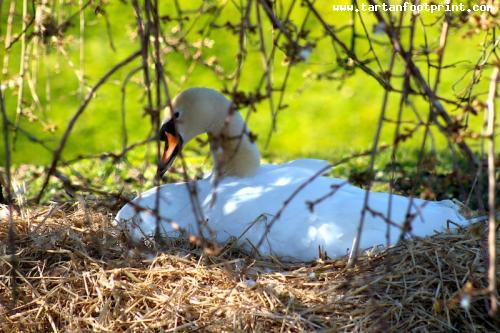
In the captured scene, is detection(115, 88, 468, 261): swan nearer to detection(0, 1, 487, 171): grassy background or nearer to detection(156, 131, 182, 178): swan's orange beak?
detection(156, 131, 182, 178): swan's orange beak

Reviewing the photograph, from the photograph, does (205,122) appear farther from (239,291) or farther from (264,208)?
(239,291)

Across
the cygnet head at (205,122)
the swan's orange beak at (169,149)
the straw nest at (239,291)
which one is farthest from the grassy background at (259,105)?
the straw nest at (239,291)

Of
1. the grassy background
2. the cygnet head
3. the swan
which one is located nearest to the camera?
the swan

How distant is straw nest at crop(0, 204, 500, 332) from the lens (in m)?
3.07

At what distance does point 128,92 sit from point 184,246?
595 cm

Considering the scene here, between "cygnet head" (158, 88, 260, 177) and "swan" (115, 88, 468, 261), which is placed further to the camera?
"cygnet head" (158, 88, 260, 177)

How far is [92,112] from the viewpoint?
9.08 meters

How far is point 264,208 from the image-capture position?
3.78m

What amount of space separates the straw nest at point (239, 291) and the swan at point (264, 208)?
0.44ft

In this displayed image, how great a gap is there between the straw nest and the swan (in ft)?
0.44

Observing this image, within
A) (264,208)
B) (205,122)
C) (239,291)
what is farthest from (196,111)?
(239,291)

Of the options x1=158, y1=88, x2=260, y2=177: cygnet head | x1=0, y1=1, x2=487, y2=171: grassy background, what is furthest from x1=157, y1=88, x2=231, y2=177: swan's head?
x1=0, y1=1, x2=487, y2=171: grassy background

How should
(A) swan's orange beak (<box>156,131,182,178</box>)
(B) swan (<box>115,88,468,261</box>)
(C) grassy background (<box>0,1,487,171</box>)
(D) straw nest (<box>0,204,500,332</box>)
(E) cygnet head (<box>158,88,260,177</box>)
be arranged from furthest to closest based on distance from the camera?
1. (C) grassy background (<box>0,1,487,171</box>)
2. (E) cygnet head (<box>158,88,260,177</box>)
3. (A) swan's orange beak (<box>156,131,182,178</box>)
4. (B) swan (<box>115,88,468,261</box>)
5. (D) straw nest (<box>0,204,500,332</box>)

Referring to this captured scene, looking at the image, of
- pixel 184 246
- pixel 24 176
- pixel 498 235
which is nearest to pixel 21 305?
pixel 184 246
